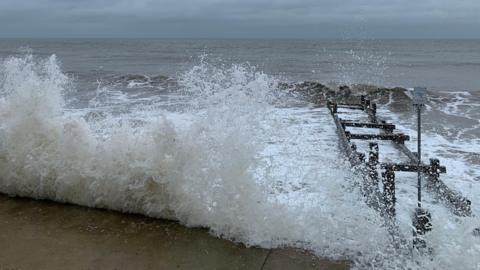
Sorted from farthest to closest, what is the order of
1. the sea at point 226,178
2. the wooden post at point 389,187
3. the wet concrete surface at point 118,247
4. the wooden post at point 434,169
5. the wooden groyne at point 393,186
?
the wooden post at point 434,169 → the wooden post at point 389,187 → the sea at point 226,178 → the wooden groyne at point 393,186 → the wet concrete surface at point 118,247

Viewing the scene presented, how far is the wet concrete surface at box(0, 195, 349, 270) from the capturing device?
12.6 feet

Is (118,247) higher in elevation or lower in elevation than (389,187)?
lower

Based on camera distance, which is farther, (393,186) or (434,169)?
(434,169)

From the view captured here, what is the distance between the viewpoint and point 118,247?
13.6 feet

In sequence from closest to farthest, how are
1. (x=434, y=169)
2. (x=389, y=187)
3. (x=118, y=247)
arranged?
(x=118, y=247)
(x=389, y=187)
(x=434, y=169)

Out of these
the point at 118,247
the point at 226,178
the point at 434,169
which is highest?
the point at 226,178

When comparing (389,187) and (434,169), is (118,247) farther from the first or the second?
(434,169)

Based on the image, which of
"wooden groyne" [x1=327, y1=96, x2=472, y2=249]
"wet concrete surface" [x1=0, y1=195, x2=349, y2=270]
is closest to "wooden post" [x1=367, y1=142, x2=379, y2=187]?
"wooden groyne" [x1=327, y1=96, x2=472, y2=249]

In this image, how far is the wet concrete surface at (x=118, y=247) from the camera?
151 inches

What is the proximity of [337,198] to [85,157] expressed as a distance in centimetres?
305

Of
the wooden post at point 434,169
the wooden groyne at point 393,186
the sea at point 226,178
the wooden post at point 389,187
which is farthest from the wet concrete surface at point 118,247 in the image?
the wooden post at point 434,169

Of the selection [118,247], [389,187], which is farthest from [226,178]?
[389,187]

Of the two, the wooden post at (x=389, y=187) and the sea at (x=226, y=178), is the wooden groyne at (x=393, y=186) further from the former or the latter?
the sea at (x=226, y=178)

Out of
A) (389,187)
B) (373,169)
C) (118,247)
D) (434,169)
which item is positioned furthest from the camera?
(434,169)
